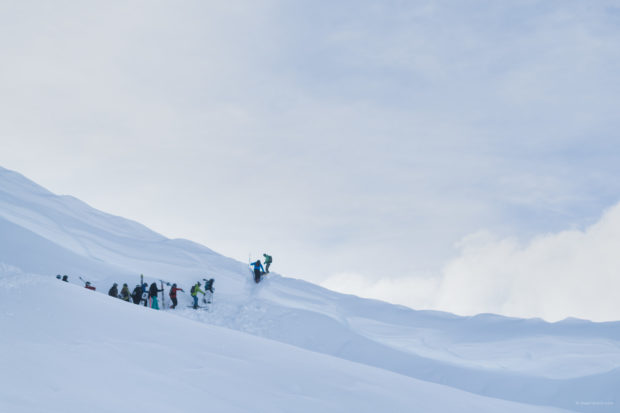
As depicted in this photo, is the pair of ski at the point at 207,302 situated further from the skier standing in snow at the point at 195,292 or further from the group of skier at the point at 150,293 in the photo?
the skier standing in snow at the point at 195,292

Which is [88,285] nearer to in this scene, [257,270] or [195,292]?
[195,292]

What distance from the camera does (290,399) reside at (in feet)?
22.9

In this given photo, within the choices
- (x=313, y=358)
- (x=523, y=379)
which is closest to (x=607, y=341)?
(x=523, y=379)

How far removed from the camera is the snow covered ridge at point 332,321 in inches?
643

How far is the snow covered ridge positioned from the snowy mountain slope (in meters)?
1.82

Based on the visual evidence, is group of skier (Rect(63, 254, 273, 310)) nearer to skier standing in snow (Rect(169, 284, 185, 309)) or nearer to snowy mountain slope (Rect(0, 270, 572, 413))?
skier standing in snow (Rect(169, 284, 185, 309))

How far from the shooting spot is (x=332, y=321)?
21.0 m

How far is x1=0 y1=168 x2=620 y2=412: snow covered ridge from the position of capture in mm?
16328

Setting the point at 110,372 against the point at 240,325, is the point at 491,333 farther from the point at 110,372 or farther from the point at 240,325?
the point at 110,372

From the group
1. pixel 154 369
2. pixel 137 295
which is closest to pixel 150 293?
pixel 137 295

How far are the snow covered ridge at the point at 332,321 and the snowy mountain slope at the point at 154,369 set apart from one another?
1817 millimetres

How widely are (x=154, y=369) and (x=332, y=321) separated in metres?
14.6

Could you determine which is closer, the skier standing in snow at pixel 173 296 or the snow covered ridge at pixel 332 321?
the snow covered ridge at pixel 332 321

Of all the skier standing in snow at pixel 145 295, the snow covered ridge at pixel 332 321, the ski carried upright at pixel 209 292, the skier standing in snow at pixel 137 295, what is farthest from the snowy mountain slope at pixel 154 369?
the ski carried upright at pixel 209 292
